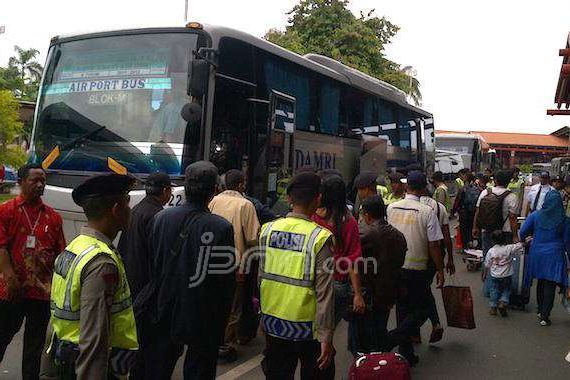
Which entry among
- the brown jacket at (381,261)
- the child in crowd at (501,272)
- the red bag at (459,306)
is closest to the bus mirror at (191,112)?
the brown jacket at (381,261)

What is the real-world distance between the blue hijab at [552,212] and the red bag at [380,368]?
372cm

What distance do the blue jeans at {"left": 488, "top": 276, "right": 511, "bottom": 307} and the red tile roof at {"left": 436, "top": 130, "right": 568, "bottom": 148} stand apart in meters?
43.8

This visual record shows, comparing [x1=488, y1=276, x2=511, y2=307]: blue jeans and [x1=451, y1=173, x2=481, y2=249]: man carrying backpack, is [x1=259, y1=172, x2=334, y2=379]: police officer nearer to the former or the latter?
[x1=488, y1=276, x2=511, y2=307]: blue jeans

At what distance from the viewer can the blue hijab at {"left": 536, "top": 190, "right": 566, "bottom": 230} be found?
6.55m

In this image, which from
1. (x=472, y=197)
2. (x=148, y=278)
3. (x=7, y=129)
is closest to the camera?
(x=148, y=278)

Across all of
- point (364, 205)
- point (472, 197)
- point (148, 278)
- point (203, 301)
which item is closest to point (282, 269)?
point (203, 301)

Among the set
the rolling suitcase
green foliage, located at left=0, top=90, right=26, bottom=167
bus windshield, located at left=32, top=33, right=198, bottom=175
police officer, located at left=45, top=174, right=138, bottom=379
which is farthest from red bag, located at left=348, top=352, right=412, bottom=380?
green foliage, located at left=0, top=90, right=26, bottom=167

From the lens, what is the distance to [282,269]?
10.7 feet

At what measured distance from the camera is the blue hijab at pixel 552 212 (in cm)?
655

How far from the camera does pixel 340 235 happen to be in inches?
154

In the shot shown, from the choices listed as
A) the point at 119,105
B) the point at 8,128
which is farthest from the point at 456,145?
the point at 119,105

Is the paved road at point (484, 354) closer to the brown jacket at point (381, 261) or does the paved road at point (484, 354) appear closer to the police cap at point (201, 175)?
the brown jacket at point (381, 261)

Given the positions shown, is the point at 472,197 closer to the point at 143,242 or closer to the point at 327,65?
the point at 327,65

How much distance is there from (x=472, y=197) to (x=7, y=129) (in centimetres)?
1638
